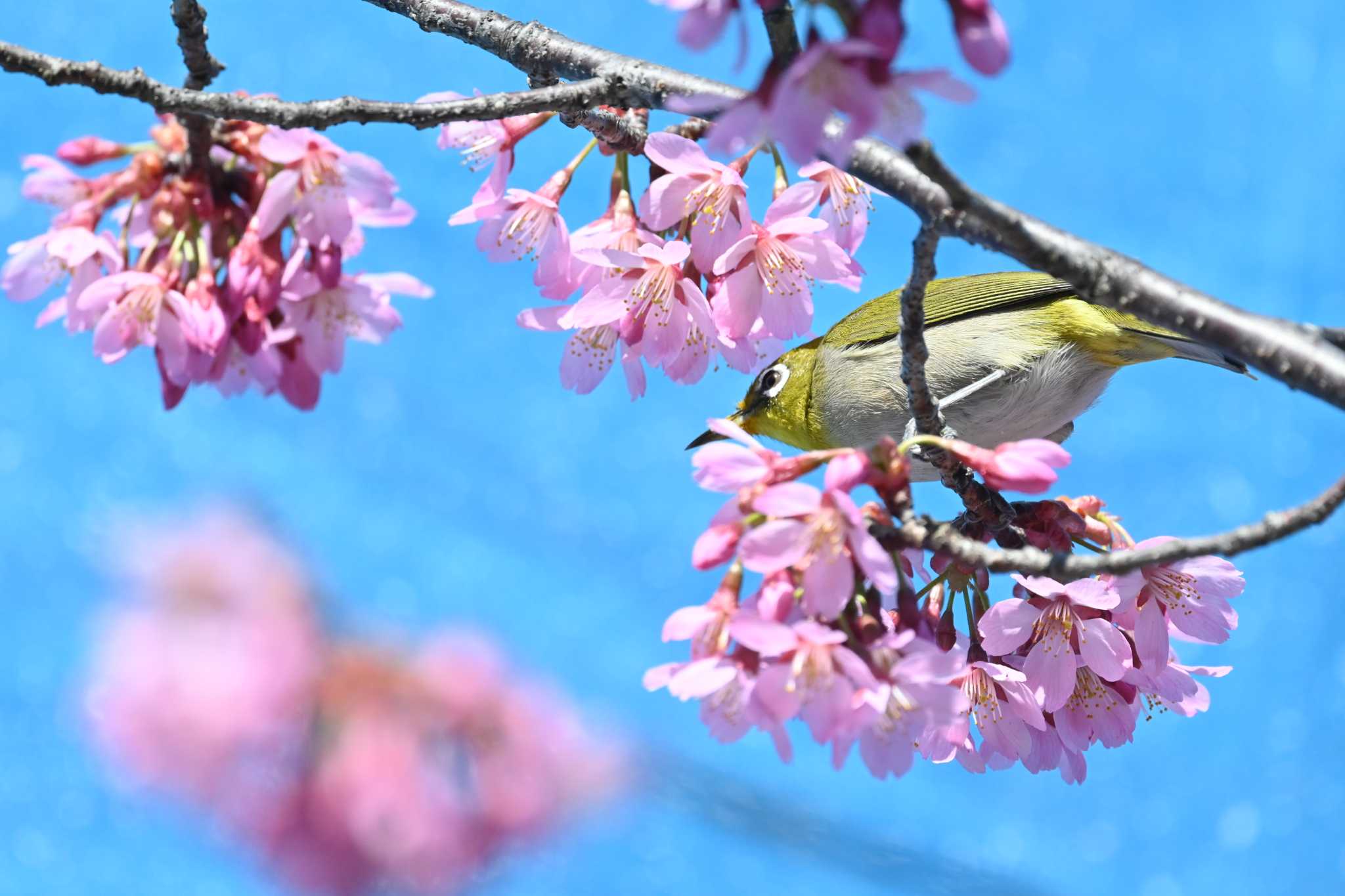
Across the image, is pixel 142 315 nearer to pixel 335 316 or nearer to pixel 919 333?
pixel 335 316

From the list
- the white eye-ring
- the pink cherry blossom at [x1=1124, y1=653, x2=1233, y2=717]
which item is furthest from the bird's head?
the pink cherry blossom at [x1=1124, y1=653, x2=1233, y2=717]

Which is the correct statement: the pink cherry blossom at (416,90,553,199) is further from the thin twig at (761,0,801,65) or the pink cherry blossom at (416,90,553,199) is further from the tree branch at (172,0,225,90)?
the thin twig at (761,0,801,65)

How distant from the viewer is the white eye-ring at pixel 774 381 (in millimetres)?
1970

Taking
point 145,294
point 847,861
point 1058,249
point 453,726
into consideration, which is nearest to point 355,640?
point 453,726

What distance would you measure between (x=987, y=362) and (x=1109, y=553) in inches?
35.1

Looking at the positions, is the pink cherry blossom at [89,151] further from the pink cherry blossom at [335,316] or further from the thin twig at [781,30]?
the thin twig at [781,30]

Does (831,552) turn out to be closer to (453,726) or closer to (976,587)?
(976,587)

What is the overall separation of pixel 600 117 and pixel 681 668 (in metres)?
0.52

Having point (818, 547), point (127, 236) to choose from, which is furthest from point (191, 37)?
point (818, 547)

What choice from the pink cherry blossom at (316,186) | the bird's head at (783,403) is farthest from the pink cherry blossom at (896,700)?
the bird's head at (783,403)

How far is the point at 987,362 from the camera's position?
1.65 m

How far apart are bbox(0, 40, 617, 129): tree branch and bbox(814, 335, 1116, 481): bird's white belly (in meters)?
0.79

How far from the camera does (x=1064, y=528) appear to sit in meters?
1.06

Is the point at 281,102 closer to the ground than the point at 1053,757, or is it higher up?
higher up
